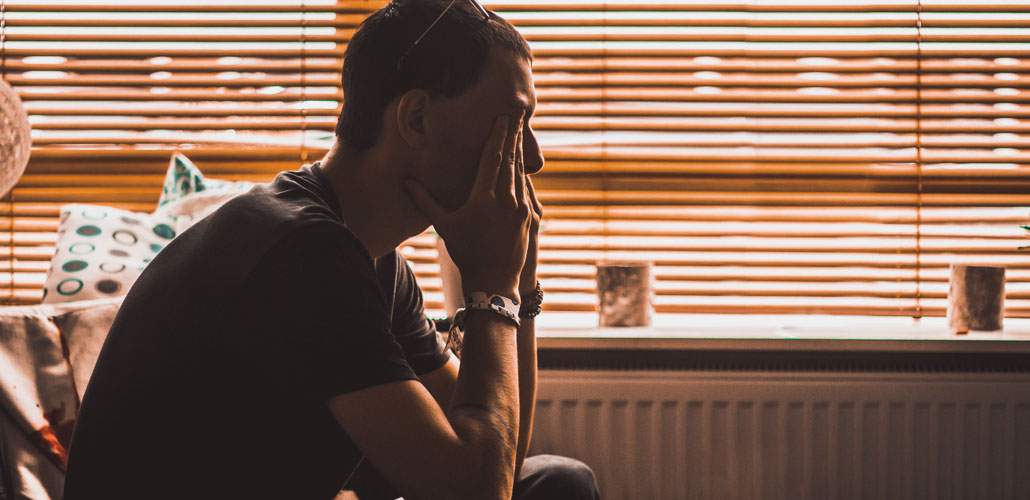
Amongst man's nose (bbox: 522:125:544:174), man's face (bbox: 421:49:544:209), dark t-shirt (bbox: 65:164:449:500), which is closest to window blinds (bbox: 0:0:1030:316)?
man's nose (bbox: 522:125:544:174)

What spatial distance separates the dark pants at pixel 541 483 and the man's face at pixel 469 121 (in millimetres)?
500

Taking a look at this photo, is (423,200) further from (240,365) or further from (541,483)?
(541,483)

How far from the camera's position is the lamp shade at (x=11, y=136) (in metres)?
1.65

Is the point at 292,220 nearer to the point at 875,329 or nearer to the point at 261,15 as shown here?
the point at 261,15

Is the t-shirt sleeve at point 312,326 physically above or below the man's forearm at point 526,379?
above

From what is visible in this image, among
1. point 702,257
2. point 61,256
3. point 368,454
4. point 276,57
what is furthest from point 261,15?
point 368,454

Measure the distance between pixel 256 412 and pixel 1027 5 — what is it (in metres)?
1.98

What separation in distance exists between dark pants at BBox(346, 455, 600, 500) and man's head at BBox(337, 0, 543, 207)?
51cm

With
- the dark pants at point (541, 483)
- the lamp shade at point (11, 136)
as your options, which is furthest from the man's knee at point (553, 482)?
the lamp shade at point (11, 136)

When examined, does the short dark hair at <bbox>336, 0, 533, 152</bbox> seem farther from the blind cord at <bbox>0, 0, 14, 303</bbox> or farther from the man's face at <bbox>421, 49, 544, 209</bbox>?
the blind cord at <bbox>0, 0, 14, 303</bbox>

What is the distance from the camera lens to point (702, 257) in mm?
2016

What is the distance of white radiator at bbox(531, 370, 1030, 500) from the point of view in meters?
1.81

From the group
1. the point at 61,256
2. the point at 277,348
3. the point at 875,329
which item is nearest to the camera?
the point at 277,348

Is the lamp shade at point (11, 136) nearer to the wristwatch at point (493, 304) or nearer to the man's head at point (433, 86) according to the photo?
the man's head at point (433, 86)
